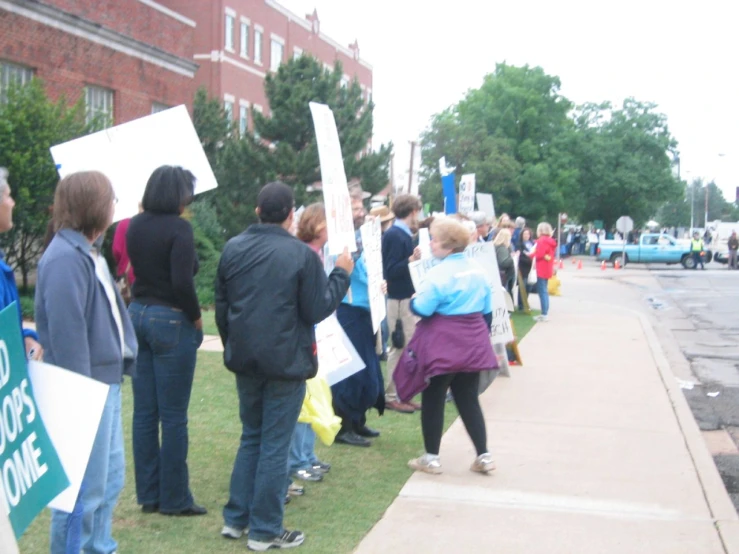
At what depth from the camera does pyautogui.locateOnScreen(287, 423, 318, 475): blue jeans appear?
6.02m

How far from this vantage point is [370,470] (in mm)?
6461

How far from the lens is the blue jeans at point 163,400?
195 inches

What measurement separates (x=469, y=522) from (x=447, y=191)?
6063 millimetres

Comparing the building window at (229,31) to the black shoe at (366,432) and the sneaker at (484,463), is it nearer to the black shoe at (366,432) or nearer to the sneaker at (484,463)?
the black shoe at (366,432)

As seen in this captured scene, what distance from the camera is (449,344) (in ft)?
20.1

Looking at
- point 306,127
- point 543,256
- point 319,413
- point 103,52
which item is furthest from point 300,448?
point 103,52

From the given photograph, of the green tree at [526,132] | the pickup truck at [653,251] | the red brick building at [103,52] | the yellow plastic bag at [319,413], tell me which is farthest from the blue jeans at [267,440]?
the green tree at [526,132]

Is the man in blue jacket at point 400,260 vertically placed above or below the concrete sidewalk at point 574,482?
above

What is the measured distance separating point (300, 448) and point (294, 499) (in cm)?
43

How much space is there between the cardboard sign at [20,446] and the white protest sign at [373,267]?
381cm

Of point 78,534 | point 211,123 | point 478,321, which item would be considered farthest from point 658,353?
point 211,123

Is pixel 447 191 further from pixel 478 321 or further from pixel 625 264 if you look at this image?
pixel 625 264

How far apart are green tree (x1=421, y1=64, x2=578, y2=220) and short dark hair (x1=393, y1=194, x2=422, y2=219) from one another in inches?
1952

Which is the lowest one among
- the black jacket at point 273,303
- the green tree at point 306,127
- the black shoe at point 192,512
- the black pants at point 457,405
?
the black shoe at point 192,512
